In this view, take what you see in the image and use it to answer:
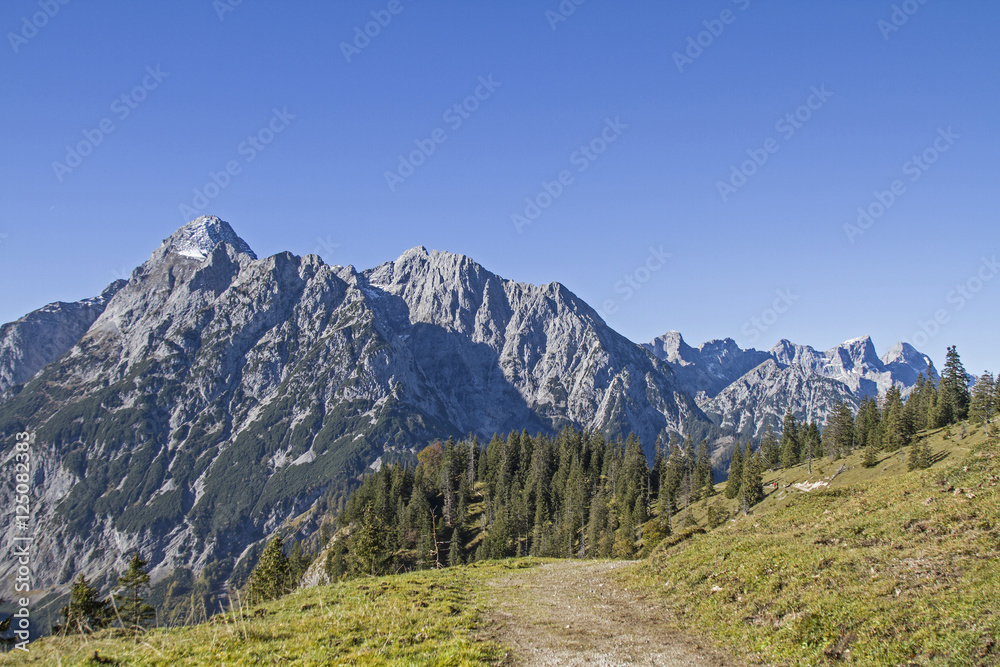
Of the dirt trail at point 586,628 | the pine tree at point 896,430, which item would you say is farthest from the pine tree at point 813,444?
the dirt trail at point 586,628

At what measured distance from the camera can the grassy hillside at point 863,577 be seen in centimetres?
1661

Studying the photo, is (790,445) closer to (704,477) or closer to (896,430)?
(704,477)

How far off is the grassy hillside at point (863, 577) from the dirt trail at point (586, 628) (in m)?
1.71

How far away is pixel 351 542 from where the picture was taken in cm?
10450

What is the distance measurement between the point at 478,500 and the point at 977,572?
12705 centimetres

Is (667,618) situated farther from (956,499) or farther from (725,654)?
(956,499)

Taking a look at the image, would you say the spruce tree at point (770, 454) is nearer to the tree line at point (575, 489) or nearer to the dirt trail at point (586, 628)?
the tree line at point (575, 489)

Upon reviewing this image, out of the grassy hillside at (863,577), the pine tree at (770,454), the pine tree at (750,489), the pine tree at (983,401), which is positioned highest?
the pine tree at (983,401)

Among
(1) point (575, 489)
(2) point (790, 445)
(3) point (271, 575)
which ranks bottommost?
(3) point (271, 575)

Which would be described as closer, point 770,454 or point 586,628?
point 586,628

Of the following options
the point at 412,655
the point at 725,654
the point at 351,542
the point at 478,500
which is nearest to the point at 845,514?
the point at 725,654

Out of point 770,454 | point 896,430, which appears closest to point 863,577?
point 896,430

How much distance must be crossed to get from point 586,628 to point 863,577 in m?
11.8

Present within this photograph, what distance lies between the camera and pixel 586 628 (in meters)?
24.0
